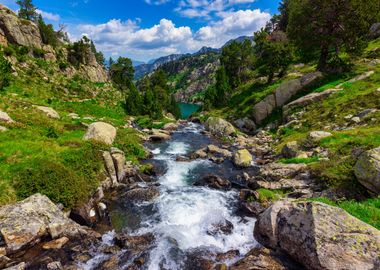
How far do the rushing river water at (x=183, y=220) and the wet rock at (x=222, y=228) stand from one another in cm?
12

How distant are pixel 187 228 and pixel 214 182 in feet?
26.5

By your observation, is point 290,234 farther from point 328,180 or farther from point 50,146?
point 50,146

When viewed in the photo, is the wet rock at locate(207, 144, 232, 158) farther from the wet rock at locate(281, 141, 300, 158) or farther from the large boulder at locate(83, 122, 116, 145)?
the large boulder at locate(83, 122, 116, 145)

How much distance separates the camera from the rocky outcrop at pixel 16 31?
68625 mm

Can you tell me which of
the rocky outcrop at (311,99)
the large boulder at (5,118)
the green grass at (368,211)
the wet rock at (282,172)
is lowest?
the wet rock at (282,172)

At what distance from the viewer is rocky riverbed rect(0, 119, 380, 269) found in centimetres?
1058

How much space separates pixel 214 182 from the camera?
24047mm

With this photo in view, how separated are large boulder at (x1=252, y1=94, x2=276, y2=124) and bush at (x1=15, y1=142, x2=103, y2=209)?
37.6 m

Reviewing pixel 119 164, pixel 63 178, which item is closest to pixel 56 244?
pixel 63 178

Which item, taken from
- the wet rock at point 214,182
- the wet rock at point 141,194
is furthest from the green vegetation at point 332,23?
the wet rock at point 141,194

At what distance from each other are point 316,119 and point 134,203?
28671 mm

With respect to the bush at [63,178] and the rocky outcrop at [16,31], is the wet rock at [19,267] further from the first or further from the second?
the rocky outcrop at [16,31]

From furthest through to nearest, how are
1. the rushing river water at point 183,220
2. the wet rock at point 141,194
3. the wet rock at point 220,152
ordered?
the wet rock at point 220,152 < the wet rock at point 141,194 < the rushing river water at point 183,220

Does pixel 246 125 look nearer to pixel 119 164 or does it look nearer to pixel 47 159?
pixel 119 164
